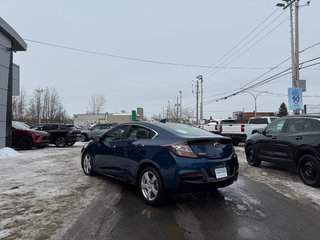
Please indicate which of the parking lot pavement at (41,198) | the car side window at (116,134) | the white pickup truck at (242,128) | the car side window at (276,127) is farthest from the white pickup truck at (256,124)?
the car side window at (116,134)

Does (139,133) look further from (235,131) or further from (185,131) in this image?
(235,131)

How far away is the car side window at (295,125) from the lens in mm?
8266

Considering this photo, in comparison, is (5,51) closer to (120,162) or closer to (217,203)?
(120,162)

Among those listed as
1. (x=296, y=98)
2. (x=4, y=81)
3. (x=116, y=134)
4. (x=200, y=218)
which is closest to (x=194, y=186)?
(x=200, y=218)

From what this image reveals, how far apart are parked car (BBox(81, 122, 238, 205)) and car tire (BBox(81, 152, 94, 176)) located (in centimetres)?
150

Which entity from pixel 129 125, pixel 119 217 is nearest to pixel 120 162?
pixel 129 125

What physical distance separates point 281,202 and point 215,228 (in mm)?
2126

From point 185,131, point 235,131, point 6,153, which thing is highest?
point 185,131

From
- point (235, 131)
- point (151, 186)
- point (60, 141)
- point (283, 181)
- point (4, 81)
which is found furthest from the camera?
point (60, 141)

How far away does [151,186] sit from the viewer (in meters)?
5.84

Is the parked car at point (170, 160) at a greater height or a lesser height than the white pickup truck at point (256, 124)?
lesser

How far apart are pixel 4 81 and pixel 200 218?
13.4 meters

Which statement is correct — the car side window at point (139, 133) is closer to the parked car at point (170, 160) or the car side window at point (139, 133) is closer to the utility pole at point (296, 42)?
the parked car at point (170, 160)

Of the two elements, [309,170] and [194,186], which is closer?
[194,186]
